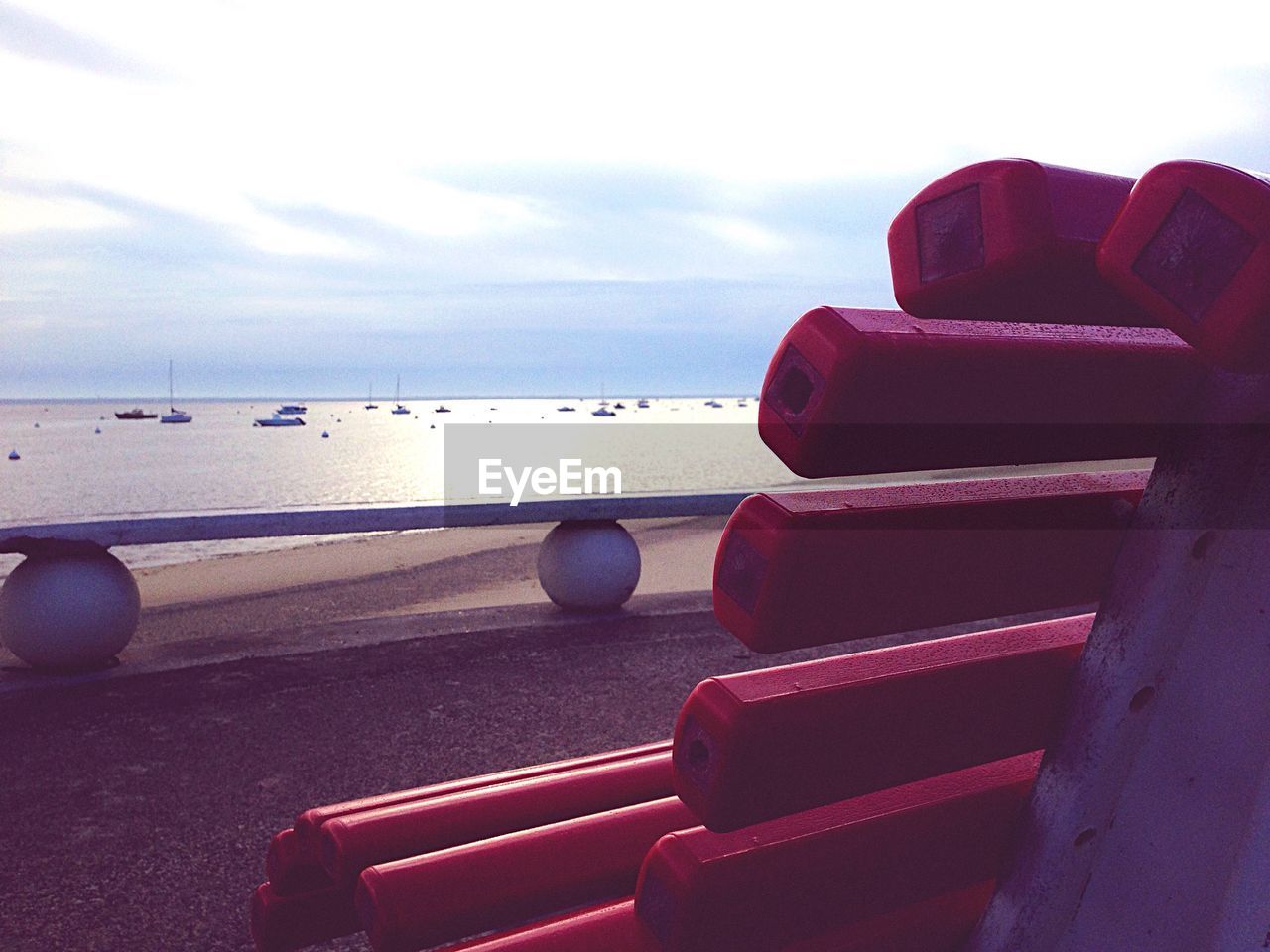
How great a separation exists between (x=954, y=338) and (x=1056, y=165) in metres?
0.22

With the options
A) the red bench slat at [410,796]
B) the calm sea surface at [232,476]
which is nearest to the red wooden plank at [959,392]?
the red bench slat at [410,796]

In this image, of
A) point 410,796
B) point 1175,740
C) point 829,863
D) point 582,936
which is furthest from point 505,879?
point 1175,740

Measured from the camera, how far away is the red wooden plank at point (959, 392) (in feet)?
3.58

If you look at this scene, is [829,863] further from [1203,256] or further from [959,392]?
[1203,256]

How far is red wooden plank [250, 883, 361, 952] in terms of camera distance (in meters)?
2.19

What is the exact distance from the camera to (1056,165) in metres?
1.04

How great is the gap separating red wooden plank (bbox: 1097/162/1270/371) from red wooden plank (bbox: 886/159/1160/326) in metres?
0.07

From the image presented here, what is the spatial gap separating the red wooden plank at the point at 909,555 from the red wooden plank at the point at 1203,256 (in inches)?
17.3

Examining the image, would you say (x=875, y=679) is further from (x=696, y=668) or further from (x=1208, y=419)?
(x=696, y=668)

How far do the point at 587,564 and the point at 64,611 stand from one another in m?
3.48

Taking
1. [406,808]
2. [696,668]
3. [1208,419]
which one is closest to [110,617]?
[696,668]

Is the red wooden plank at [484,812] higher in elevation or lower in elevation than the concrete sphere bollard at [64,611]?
higher

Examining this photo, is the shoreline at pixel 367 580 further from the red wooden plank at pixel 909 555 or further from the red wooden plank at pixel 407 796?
the red wooden plank at pixel 909 555

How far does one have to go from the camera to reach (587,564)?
7.45m
